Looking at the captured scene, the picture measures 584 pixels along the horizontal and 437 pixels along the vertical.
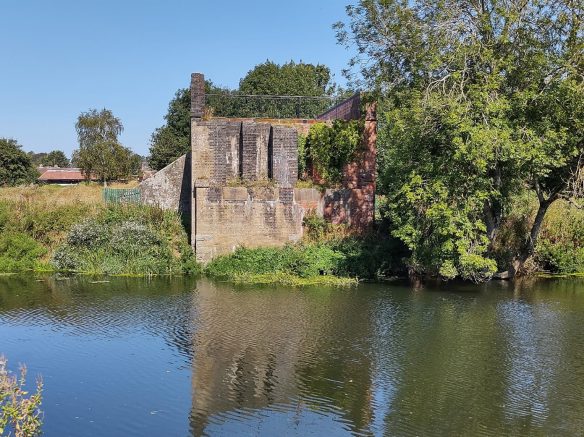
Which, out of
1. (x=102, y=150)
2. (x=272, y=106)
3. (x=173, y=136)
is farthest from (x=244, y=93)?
(x=272, y=106)

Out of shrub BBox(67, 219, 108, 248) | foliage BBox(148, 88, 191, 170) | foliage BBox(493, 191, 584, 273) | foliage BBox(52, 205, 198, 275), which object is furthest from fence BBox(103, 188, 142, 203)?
foliage BBox(148, 88, 191, 170)

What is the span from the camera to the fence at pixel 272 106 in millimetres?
28141

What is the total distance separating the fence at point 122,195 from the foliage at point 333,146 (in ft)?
24.6

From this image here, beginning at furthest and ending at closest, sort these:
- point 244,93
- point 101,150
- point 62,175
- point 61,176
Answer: point 62,175 → point 61,176 → point 244,93 → point 101,150

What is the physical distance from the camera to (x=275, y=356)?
11.7 meters

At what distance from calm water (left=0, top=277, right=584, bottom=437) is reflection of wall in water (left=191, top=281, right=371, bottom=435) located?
3 cm

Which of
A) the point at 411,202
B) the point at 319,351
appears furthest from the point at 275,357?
the point at 411,202

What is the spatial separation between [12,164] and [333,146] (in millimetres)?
34516

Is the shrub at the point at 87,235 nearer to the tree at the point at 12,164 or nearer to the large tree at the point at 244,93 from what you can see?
the large tree at the point at 244,93

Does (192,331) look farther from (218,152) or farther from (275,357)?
(218,152)

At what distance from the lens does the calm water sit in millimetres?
8633

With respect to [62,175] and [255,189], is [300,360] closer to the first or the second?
[255,189]

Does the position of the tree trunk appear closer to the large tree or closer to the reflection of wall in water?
the reflection of wall in water

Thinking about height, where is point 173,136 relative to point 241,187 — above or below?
above
